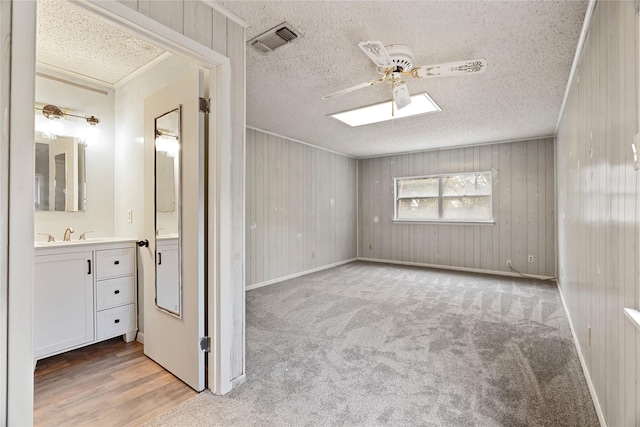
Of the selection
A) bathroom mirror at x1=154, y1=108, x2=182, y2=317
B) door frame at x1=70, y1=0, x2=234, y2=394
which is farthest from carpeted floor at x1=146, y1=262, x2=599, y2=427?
bathroom mirror at x1=154, y1=108, x2=182, y2=317

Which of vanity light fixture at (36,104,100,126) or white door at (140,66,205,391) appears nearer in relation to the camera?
white door at (140,66,205,391)

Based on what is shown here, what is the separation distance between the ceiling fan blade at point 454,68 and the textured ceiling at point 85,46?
6.99ft

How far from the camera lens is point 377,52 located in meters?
1.92

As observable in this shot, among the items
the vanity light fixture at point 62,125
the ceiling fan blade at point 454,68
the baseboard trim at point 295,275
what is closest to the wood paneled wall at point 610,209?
the ceiling fan blade at point 454,68

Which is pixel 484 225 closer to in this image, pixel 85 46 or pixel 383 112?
pixel 383 112

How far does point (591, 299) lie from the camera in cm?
196

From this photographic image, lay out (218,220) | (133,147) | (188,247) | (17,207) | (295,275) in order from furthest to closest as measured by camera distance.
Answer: (295,275), (133,147), (188,247), (218,220), (17,207)

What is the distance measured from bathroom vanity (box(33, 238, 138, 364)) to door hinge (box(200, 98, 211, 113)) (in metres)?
1.51

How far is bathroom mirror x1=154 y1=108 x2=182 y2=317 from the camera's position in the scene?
82.5 inches

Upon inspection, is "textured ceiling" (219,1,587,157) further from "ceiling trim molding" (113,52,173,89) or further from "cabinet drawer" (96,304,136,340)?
"cabinet drawer" (96,304,136,340)

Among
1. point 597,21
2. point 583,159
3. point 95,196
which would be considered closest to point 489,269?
point 583,159

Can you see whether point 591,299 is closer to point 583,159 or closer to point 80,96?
point 583,159

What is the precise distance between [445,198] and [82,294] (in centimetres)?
576

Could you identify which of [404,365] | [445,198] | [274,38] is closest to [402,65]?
[274,38]
